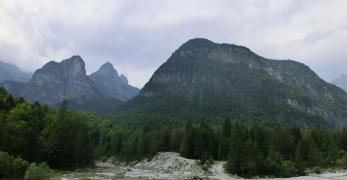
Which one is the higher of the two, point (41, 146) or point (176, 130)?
point (176, 130)

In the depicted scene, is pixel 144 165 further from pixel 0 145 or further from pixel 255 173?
pixel 0 145

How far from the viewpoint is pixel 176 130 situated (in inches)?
7131

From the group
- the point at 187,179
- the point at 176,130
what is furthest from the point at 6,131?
the point at 176,130

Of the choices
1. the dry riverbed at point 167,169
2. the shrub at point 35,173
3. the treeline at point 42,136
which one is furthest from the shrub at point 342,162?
the shrub at point 35,173

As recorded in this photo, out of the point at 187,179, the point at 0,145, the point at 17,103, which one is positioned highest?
the point at 17,103

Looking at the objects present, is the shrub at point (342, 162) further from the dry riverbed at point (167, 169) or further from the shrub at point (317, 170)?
the dry riverbed at point (167, 169)

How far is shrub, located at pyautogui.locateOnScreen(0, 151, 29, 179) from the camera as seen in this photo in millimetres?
74812

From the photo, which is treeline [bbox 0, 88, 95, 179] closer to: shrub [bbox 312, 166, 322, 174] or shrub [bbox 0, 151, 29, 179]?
shrub [bbox 0, 151, 29, 179]

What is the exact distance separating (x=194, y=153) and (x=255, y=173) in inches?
1801

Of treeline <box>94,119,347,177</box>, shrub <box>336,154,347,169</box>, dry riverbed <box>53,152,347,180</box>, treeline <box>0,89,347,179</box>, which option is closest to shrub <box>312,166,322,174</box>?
treeline <box>94,119,347,177</box>

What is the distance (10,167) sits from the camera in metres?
76.6

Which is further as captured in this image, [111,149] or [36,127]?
[111,149]

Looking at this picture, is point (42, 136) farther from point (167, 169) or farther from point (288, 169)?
point (288, 169)

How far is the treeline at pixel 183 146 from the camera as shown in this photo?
98875 mm
